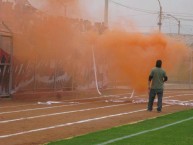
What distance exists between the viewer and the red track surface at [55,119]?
1180cm

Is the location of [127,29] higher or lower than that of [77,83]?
higher

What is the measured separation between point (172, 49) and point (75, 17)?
5.50 metres

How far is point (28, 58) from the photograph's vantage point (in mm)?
24734

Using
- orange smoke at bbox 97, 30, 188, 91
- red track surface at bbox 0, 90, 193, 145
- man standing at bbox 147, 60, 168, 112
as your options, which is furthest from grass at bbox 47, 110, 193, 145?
orange smoke at bbox 97, 30, 188, 91

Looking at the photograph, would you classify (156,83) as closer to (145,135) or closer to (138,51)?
(138,51)

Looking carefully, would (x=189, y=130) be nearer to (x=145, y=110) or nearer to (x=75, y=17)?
(x=145, y=110)

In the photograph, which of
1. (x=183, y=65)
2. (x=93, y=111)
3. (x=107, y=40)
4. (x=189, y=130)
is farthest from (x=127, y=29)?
(x=183, y=65)

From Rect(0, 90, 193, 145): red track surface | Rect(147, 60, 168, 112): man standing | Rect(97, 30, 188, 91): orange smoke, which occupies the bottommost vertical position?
Rect(0, 90, 193, 145): red track surface

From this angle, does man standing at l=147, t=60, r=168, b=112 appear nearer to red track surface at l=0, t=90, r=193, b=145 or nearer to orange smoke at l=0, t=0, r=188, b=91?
red track surface at l=0, t=90, r=193, b=145

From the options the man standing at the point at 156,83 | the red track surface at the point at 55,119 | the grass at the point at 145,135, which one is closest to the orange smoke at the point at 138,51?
the red track surface at the point at 55,119

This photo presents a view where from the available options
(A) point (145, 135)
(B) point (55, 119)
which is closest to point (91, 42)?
(B) point (55, 119)

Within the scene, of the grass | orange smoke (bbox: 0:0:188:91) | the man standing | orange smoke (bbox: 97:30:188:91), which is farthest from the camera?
orange smoke (bbox: 97:30:188:91)

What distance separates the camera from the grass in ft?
34.3

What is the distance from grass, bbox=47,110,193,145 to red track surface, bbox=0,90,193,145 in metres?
0.73
